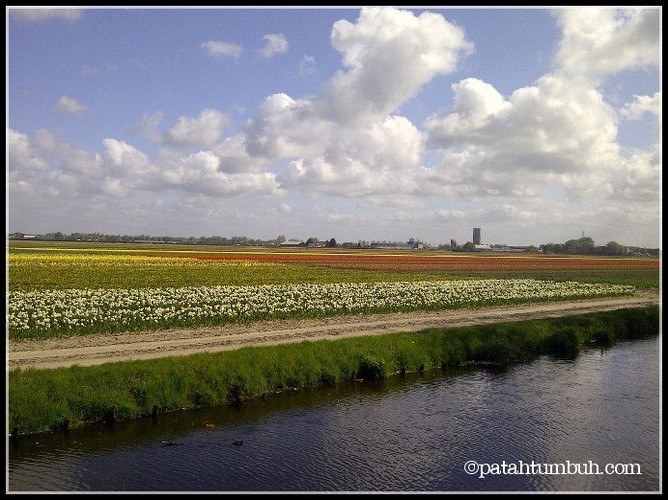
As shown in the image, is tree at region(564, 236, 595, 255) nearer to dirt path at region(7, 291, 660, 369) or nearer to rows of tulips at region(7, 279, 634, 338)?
rows of tulips at region(7, 279, 634, 338)

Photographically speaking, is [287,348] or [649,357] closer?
[287,348]

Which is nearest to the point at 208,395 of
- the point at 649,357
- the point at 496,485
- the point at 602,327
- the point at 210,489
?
the point at 210,489

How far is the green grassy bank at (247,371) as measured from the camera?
17.4 metres

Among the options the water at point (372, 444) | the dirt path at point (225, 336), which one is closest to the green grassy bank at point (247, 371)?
the water at point (372, 444)

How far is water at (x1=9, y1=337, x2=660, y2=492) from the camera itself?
14047mm

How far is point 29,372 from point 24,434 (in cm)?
279

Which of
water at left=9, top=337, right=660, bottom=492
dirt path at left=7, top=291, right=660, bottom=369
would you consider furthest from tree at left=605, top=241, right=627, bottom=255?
water at left=9, top=337, right=660, bottom=492

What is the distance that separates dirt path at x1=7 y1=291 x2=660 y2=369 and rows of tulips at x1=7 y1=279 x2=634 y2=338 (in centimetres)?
163

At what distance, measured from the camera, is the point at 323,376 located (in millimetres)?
23047

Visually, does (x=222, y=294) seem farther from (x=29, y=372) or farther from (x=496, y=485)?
(x=496, y=485)

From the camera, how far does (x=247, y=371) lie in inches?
838

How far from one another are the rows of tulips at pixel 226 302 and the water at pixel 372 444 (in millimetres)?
12413

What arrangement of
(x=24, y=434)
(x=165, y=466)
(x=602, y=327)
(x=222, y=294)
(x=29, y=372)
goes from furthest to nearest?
1. (x=222, y=294)
2. (x=602, y=327)
3. (x=29, y=372)
4. (x=24, y=434)
5. (x=165, y=466)

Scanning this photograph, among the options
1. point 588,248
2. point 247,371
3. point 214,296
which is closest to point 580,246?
point 588,248
